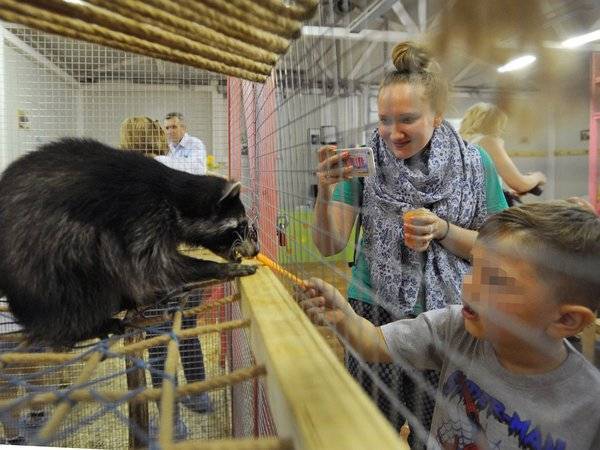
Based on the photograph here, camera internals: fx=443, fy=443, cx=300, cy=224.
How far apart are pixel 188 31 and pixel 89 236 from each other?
28.0 inches

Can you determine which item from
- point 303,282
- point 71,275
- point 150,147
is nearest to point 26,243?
point 71,275

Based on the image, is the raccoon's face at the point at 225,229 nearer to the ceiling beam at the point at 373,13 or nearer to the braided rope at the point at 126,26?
the braided rope at the point at 126,26

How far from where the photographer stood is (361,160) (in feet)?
2.39

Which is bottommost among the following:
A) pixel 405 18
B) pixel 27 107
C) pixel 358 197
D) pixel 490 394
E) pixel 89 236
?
pixel 490 394

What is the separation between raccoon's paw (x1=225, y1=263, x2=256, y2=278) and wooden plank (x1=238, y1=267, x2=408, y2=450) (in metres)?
0.46

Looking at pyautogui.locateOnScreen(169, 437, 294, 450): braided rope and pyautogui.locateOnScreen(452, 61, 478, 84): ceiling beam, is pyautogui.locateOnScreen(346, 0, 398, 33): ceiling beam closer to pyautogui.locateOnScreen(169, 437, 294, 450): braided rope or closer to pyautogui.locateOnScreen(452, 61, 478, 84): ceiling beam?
pyautogui.locateOnScreen(452, 61, 478, 84): ceiling beam

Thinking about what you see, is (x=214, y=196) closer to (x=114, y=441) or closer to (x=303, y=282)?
(x=303, y=282)

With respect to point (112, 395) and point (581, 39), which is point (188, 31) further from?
point (581, 39)

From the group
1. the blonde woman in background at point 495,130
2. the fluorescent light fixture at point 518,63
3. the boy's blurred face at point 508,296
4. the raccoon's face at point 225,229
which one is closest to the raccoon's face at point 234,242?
the raccoon's face at point 225,229

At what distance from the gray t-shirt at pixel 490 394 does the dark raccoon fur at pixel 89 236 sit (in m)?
0.62

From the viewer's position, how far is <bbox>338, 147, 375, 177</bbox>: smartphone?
0.70m

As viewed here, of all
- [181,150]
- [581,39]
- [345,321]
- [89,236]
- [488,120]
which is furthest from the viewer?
[181,150]

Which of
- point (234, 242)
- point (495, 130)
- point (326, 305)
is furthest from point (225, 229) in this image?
point (495, 130)

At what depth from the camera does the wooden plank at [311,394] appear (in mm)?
391
